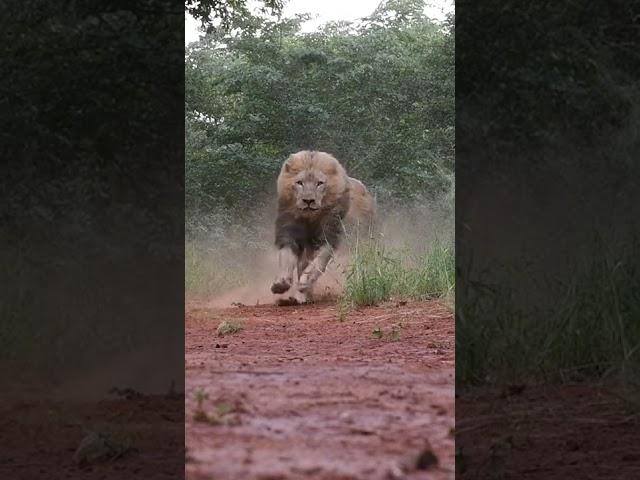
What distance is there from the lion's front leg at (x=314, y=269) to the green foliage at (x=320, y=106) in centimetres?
191

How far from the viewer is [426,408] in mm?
2508

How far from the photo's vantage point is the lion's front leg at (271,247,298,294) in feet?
22.4

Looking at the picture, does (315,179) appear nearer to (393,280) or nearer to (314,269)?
(314,269)

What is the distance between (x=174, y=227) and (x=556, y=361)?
6.38ft

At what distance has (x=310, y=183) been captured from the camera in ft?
25.2

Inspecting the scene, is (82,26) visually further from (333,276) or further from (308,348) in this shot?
(333,276)

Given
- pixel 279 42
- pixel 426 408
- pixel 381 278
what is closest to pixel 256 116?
pixel 279 42

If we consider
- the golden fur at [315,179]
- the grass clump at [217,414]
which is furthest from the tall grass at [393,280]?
the grass clump at [217,414]

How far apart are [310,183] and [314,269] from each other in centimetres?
90

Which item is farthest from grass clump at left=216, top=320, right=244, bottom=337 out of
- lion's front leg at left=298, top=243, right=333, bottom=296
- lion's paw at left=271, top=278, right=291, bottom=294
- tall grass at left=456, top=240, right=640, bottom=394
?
tall grass at left=456, top=240, right=640, bottom=394

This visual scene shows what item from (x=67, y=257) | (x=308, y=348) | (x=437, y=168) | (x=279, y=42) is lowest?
(x=308, y=348)

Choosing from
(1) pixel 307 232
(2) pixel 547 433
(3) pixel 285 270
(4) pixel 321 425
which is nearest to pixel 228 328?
(3) pixel 285 270

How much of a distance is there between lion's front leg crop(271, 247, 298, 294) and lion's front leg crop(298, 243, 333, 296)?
0.08 m

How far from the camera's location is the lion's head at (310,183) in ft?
25.1
